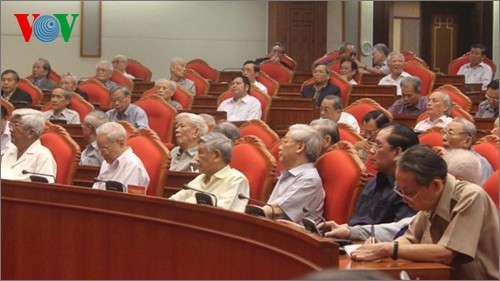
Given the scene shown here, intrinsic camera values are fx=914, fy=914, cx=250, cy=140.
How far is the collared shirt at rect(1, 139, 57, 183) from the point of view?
4625 millimetres

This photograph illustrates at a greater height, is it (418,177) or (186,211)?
(418,177)

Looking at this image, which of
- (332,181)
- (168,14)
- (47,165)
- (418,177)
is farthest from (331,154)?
(168,14)

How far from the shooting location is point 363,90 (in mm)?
7945

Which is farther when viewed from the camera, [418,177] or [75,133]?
[75,133]

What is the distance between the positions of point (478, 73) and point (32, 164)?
636cm

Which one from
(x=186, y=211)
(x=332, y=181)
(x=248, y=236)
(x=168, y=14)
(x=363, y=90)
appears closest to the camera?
(x=248, y=236)

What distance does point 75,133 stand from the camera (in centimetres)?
627

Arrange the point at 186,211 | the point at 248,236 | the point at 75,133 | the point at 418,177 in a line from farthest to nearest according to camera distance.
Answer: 1. the point at 75,133
2. the point at 186,211
3. the point at 248,236
4. the point at 418,177

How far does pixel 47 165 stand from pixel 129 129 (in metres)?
0.63

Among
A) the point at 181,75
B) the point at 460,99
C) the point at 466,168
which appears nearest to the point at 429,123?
the point at 460,99

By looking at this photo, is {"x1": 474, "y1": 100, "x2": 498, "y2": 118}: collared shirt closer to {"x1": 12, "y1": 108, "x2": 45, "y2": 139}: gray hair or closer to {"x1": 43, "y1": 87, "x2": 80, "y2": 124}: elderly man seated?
{"x1": 43, "y1": 87, "x2": 80, "y2": 124}: elderly man seated

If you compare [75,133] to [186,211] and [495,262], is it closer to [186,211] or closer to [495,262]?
[186,211]

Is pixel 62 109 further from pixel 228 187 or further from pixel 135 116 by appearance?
pixel 228 187

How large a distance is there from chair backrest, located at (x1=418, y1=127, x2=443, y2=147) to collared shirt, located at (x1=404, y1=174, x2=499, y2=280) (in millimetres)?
1850
